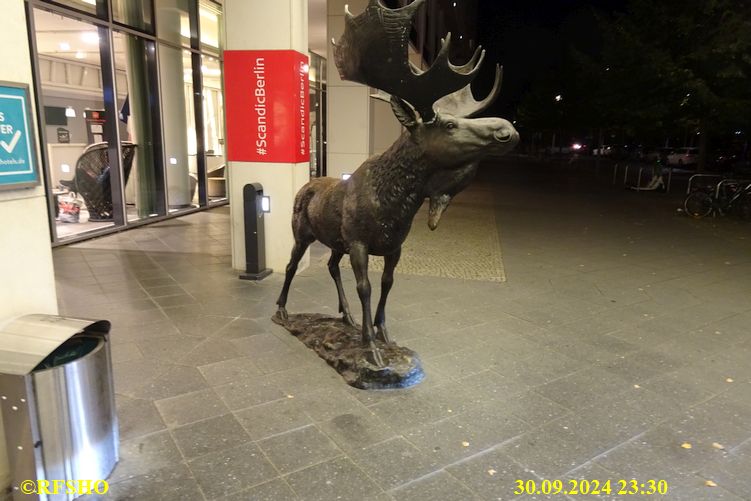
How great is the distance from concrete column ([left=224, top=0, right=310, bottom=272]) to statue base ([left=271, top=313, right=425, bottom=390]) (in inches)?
91.4

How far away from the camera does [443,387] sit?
3.93 m

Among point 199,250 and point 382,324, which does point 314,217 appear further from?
point 199,250

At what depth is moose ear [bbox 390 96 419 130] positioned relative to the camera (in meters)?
3.51

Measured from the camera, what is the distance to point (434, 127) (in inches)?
137

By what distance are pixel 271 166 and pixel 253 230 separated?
89 cm

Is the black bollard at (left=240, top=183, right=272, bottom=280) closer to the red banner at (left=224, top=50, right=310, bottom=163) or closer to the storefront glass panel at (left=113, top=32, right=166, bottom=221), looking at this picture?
the red banner at (left=224, top=50, right=310, bottom=163)

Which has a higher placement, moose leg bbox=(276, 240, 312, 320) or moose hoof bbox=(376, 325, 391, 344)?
moose leg bbox=(276, 240, 312, 320)

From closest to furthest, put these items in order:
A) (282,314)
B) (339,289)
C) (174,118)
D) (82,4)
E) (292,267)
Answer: (339,289), (292,267), (282,314), (82,4), (174,118)

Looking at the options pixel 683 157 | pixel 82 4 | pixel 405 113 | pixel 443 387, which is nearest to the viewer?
pixel 405 113

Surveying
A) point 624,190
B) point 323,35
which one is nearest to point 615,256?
point 323,35

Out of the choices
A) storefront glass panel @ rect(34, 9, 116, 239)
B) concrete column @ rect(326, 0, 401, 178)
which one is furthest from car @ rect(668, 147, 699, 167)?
storefront glass panel @ rect(34, 9, 116, 239)

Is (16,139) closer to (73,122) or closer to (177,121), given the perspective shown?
(177,121)

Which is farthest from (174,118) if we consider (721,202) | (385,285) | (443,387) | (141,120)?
(721,202)

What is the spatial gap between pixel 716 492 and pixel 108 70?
10.8 meters
